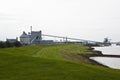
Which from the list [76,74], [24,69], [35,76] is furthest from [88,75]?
[24,69]

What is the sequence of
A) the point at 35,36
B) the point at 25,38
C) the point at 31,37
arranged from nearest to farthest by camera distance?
the point at 35,36 < the point at 31,37 < the point at 25,38

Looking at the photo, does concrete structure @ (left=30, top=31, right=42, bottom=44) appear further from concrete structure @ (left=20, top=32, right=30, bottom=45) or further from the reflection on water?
the reflection on water

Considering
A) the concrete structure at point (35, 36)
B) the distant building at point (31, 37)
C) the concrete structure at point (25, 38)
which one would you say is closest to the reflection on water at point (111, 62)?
the concrete structure at point (35, 36)

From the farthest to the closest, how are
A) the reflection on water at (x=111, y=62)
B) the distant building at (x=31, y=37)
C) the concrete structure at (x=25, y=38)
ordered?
the concrete structure at (x=25, y=38)
the distant building at (x=31, y=37)
the reflection on water at (x=111, y=62)

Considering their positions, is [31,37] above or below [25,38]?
above

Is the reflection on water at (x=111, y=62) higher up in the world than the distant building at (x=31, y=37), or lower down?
lower down

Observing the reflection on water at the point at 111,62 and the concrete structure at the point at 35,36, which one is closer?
the reflection on water at the point at 111,62

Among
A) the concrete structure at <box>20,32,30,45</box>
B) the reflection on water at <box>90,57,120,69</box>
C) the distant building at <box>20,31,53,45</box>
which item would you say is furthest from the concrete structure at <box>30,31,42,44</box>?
the reflection on water at <box>90,57,120,69</box>

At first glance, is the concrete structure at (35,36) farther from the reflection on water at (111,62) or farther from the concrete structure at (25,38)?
the reflection on water at (111,62)

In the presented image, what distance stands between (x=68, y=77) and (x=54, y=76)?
0.98 metres

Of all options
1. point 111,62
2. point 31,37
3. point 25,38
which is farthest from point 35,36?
point 111,62

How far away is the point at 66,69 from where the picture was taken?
891 inches

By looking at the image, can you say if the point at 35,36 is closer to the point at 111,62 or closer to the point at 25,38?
the point at 25,38

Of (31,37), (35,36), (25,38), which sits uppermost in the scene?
(35,36)
